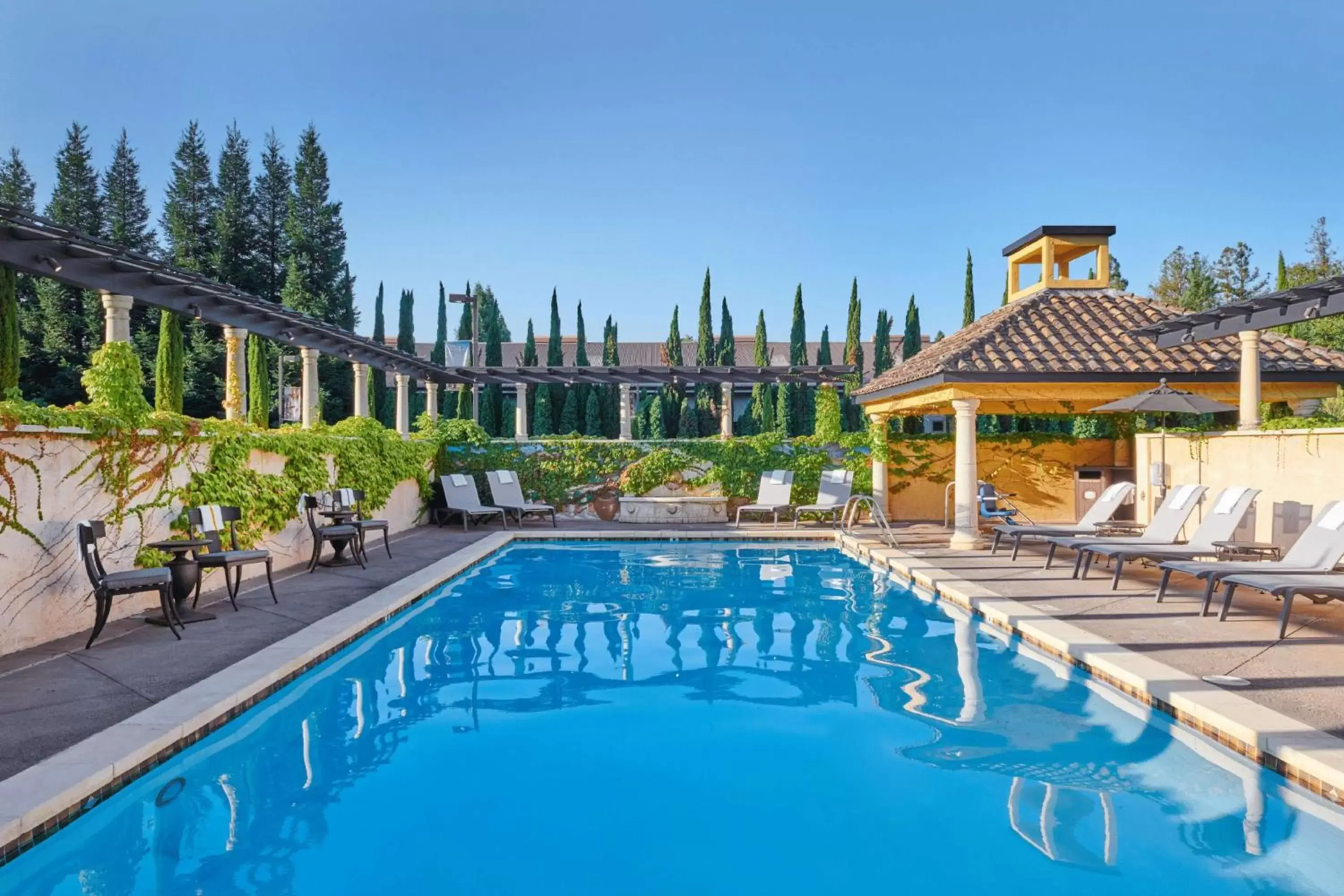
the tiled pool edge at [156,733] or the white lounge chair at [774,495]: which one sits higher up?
the white lounge chair at [774,495]

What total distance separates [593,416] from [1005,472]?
62.6 ft

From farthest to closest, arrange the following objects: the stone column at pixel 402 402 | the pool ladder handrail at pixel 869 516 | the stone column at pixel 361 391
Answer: the stone column at pixel 402 402 < the stone column at pixel 361 391 < the pool ladder handrail at pixel 869 516

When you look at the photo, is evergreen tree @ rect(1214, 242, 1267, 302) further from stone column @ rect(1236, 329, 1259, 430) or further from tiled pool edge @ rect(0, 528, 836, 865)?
tiled pool edge @ rect(0, 528, 836, 865)

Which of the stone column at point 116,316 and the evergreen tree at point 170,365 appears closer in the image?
the stone column at point 116,316

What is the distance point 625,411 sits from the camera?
901 inches

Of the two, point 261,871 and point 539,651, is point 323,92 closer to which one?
point 539,651

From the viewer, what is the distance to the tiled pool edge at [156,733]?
10.7 feet

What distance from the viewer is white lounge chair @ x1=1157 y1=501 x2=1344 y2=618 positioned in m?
6.45

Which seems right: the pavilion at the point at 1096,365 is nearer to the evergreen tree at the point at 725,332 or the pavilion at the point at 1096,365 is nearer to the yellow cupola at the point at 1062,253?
the yellow cupola at the point at 1062,253

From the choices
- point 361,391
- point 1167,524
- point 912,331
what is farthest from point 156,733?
point 912,331

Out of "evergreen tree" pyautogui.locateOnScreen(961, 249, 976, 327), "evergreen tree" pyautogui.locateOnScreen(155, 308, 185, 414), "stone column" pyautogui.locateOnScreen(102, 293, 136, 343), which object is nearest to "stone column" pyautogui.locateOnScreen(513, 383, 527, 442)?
"evergreen tree" pyautogui.locateOnScreen(155, 308, 185, 414)

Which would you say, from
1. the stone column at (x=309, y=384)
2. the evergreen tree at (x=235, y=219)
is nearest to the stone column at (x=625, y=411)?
the stone column at (x=309, y=384)

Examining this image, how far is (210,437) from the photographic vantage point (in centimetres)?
850

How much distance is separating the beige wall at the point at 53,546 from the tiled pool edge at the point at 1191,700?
6672 millimetres
